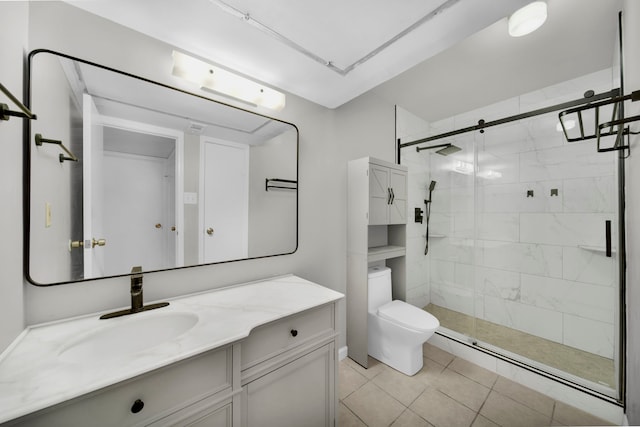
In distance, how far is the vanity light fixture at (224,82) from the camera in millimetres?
1262

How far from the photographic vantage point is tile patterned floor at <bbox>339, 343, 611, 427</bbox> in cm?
149

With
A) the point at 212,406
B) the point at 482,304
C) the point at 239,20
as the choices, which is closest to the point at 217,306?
the point at 212,406

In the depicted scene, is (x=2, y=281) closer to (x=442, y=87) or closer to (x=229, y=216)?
(x=229, y=216)

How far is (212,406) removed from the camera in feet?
2.83

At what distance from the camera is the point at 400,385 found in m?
1.79

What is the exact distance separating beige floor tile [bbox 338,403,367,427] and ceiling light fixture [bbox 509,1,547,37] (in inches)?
102

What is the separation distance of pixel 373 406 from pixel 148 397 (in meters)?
1.46

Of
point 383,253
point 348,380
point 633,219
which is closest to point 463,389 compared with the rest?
point 348,380

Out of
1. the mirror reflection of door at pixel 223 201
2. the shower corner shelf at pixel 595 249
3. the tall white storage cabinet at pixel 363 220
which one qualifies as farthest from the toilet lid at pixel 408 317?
the shower corner shelf at pixel 595 249

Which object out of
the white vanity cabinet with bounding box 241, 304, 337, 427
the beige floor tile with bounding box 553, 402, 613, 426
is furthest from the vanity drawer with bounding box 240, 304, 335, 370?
the beige floor tile with bounding box 553, 402, 613, 426

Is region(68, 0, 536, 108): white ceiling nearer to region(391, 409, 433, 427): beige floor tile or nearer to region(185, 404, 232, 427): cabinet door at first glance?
region(185, 404, 232, 427): cabinet door

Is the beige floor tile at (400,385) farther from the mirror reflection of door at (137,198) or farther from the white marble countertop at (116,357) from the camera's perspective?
the mirror reflection of door at (137,198)

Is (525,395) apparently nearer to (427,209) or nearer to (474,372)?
(474,372)

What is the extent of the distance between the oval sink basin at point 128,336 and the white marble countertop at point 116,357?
0.02m
